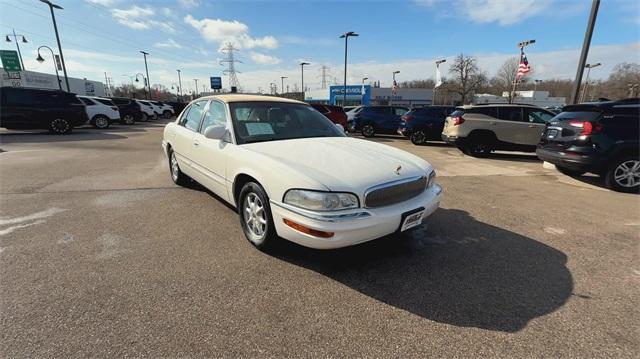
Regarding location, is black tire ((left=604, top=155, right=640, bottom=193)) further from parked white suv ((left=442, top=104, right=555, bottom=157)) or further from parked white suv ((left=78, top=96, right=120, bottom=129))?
parked white suv ((left=78, top=96, right=120, bottom=129))

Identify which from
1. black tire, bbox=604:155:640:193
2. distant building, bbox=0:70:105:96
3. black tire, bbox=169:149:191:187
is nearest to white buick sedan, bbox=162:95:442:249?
black tire, bbox=169:149:191:187

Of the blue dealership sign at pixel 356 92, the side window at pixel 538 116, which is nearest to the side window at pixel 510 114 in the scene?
the side window at pixel 538 116

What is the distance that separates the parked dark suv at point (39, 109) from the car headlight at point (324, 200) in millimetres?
15924

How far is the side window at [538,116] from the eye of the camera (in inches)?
374

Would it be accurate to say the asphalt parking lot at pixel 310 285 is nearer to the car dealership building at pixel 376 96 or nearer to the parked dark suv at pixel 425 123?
the parked dark suv at pixel 425 123

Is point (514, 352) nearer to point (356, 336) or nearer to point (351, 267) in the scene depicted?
point (356, 336)

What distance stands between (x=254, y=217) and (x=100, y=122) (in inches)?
728

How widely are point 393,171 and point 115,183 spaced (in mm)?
5391

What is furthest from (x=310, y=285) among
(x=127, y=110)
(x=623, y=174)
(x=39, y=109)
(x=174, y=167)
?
(x=127, y=110)

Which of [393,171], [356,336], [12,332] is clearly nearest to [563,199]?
[393,171]

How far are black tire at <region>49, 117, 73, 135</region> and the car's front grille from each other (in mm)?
16386

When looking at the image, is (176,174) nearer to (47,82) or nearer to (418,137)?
(418,137)

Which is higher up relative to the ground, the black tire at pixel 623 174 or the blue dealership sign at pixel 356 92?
the blue dealership sign at pixel 356 92

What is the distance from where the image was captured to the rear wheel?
13.2 m
